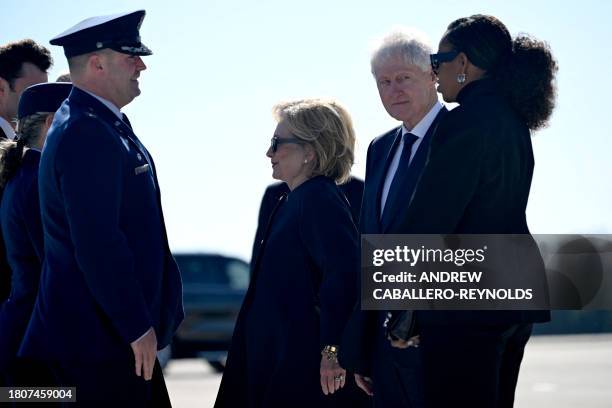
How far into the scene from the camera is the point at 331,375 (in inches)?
200

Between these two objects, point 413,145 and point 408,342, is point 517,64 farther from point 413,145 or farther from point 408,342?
point 408,342

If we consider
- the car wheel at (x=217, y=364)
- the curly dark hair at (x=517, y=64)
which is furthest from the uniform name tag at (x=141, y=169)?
the car wheel at (x=217, y=364)

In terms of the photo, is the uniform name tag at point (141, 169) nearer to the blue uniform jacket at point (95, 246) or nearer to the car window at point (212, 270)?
the blue uniform jacket at point (95, 246)

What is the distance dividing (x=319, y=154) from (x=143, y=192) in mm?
1197

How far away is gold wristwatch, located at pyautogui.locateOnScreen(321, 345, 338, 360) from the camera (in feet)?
16.6

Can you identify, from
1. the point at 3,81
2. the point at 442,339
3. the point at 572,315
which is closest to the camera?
the point at 442,339

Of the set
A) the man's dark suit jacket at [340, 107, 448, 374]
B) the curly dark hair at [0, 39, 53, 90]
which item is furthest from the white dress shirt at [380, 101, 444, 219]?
the curly dark hair at [0, 39, 53, 90]

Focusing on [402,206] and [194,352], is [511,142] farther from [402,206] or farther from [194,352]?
[194,352]

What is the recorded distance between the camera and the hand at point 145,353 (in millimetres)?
4230

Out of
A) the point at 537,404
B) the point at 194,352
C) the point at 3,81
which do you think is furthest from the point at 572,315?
the point at 3,81

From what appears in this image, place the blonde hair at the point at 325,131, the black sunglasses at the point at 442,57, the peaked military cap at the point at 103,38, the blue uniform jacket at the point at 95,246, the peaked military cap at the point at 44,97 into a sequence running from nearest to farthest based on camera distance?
the blue uniform jacket at the point at 95,246 < the black sunglasses at the point at 442,57 < the peaked military cap at the point at 103,38 < the peaked military cap at the point at 44,97 < the blonde hair at the point at 325,131

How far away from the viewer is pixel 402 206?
4.45m

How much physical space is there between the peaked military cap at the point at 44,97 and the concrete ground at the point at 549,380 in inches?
270

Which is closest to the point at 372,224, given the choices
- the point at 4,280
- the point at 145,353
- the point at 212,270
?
the point at 145,353
